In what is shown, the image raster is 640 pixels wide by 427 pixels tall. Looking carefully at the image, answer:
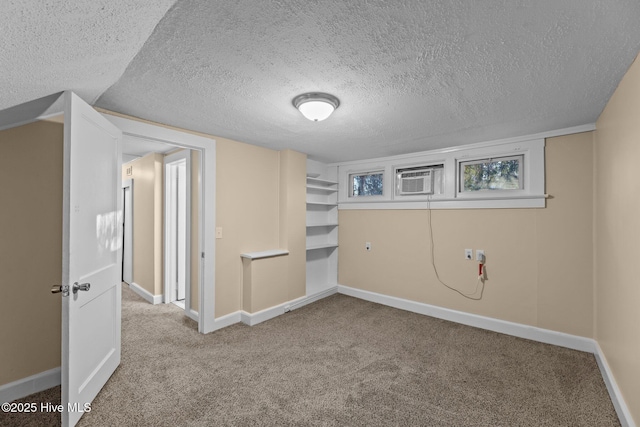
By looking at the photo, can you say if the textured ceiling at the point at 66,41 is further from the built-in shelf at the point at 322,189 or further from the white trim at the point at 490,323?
the white trim at the point at 490,323

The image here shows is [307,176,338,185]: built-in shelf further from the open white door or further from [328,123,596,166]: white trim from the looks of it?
the open white door

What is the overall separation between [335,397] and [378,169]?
319cm

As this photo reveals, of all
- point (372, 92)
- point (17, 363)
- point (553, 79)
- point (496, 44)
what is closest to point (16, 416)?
point (17, 363)

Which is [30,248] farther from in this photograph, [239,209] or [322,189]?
[322,189]

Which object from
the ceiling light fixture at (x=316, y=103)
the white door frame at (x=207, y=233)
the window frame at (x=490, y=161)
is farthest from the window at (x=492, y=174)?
the white door frame at (x=207, y=233)

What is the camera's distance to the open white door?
64.4 inches

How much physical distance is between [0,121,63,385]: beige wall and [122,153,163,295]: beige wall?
1914 millimetres

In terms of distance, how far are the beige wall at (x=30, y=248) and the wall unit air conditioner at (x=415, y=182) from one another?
373cm

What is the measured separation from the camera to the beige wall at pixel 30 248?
2018 millimetres

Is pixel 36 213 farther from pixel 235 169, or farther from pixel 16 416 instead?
pixel 235 169

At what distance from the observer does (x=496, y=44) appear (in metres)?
1.43

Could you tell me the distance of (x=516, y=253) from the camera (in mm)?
3180

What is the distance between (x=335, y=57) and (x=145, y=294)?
4.33m

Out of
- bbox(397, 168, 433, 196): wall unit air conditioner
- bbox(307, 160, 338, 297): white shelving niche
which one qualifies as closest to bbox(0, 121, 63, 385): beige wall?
bbox(307, 160, 338, 297): white shelving niche
